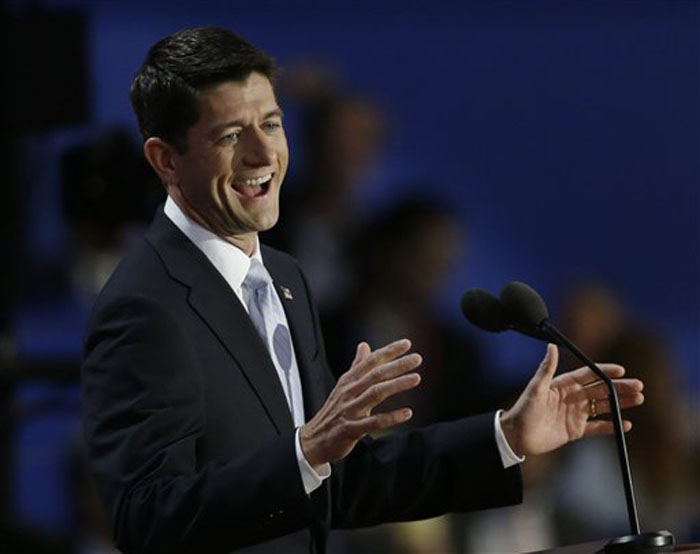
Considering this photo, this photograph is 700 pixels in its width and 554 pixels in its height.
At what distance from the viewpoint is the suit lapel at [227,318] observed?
216 centimetres

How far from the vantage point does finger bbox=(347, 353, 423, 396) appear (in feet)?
6.32

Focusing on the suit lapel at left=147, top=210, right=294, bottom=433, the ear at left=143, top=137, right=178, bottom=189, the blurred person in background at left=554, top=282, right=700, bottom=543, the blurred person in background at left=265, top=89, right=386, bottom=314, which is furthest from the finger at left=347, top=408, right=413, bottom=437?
the blurred person in background at left=554, top=282, right=700, bottom=543

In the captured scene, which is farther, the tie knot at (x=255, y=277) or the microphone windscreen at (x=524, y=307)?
the tie knot at (x=255, y=277)

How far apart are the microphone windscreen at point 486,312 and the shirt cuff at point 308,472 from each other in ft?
0.99

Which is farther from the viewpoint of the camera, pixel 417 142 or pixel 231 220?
pixel 417 142

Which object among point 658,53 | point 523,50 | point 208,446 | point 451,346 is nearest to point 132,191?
point 451,346

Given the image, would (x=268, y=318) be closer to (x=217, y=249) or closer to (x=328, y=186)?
(x=217, y=249)

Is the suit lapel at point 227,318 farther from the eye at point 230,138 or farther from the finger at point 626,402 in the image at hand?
the finger at point 626,402

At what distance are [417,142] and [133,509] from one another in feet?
9.74

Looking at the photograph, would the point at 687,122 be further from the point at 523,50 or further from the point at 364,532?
the point at 364,532

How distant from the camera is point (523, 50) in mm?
5121

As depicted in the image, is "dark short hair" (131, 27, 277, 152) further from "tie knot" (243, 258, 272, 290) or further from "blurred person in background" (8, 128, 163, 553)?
"blurred person in background" (8, 128, 163, 553)

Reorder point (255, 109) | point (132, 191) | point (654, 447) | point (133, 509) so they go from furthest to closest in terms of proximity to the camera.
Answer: point (654, 447) < point (132, 191) < point (255, 109) < point (133, 509)

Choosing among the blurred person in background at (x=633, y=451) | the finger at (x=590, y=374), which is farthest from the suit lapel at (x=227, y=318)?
the blurred person in background at (x=633, y=451)
